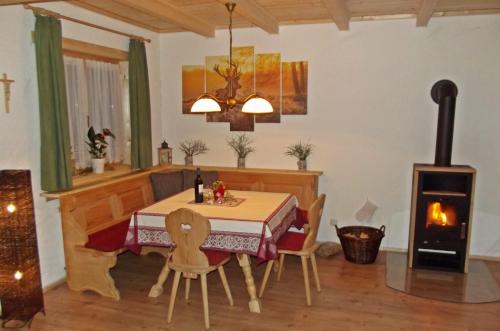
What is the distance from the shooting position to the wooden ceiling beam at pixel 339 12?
11.8 feet

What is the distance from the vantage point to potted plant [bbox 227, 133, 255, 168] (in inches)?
204

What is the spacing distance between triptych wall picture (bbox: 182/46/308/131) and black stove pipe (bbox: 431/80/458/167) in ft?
4.73

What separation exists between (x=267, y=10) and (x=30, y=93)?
229 cm

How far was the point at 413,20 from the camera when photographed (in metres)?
4.51

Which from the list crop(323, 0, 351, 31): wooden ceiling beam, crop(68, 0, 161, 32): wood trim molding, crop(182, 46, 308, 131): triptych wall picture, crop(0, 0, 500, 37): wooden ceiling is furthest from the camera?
crop(182, 46, 308, 131): triptych wall picture

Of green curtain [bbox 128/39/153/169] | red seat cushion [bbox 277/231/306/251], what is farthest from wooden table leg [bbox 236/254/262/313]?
green curtain [bbox 128/39/153/169]

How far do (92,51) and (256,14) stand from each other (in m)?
1.65

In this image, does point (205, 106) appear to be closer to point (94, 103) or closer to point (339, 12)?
point (339, 12)

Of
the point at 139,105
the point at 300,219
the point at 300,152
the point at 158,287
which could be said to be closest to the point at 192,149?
the point at 139,105

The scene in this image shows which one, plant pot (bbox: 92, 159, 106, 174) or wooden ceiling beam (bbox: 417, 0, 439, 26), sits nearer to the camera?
wooden ceiling beam (bbox: 417, 0, 439, 26)

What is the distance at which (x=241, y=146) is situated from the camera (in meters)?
5.19

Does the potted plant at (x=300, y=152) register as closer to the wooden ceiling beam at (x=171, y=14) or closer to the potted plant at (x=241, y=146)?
the potted plant at (x=241, y=146)

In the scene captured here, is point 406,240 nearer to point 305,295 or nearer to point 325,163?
point 325,163

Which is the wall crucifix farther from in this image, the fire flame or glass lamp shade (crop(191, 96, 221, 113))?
the fire flame
